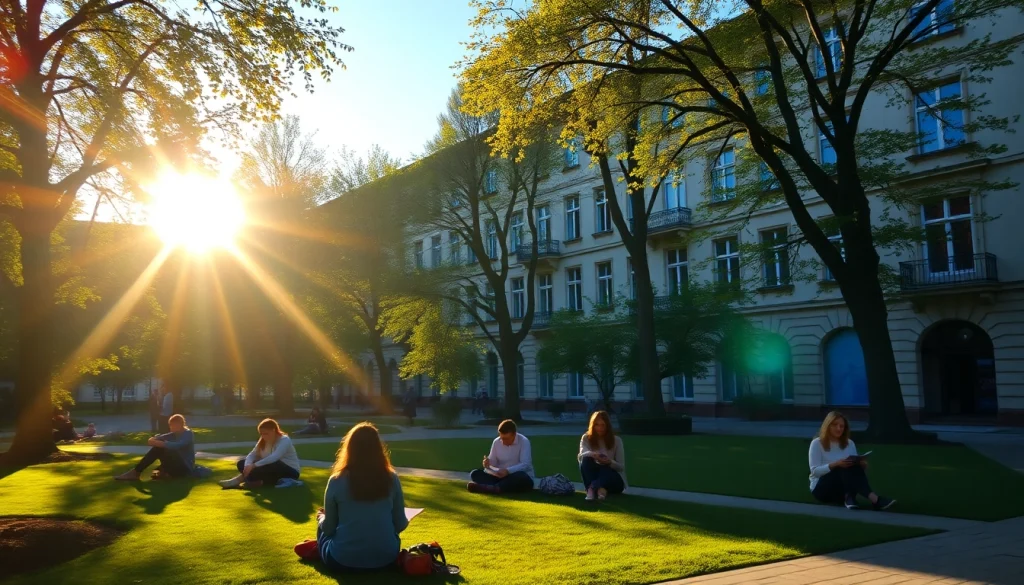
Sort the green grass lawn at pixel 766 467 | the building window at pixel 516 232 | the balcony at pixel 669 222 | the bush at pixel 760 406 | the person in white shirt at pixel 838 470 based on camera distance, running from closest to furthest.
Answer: the person in white shirt at pixel 838 470
the green grass lawn at pixel 766 467
the bush at pixel 760 406
the balcony at pixel 669 222
the building window at pixel 516 232

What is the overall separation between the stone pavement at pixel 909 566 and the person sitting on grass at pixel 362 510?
2.31 m

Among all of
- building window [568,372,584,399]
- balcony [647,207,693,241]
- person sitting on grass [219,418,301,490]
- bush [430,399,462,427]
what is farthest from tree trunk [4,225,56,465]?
building window [568,372,584,399]

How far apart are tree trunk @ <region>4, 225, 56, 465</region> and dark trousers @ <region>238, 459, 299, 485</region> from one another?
25.1ft

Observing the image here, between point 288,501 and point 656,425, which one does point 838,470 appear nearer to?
point 288,501

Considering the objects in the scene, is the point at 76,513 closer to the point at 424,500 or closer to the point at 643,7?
the point at 424,500

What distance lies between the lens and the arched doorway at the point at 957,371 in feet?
100

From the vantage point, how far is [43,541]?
8.05m

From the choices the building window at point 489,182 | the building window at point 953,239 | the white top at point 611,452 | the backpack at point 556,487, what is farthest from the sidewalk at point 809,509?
the building window at point 489,182

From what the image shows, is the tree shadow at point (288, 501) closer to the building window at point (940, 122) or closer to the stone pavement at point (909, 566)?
the stone pavement at point (909, 566)

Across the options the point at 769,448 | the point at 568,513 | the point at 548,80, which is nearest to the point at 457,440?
the point at 769,448

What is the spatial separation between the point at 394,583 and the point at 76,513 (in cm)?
577

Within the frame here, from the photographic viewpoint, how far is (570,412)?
46938 mm

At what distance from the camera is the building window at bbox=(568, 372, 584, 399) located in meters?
48.3

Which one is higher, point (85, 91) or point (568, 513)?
point (85, 91)
